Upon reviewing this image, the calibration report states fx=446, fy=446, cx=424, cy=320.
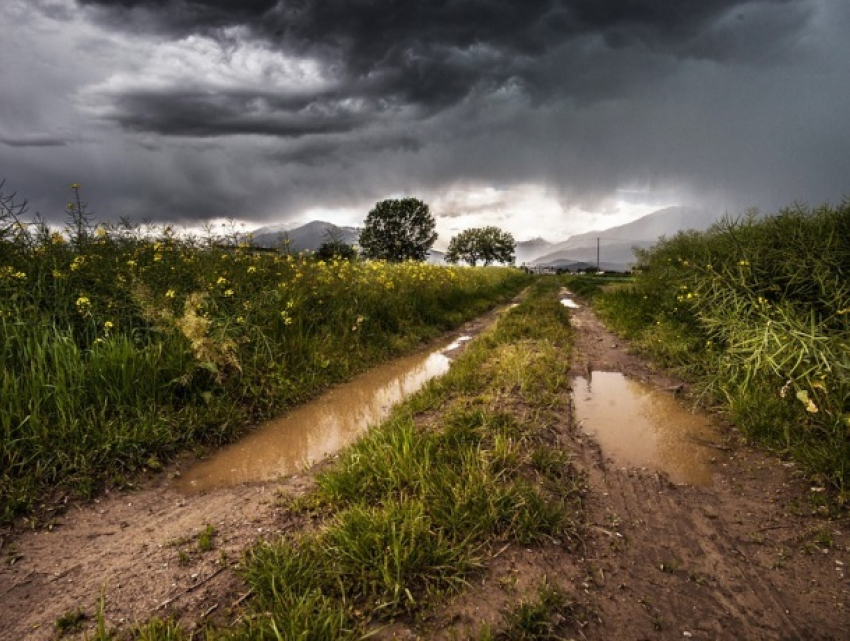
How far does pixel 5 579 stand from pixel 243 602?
1.76 metres

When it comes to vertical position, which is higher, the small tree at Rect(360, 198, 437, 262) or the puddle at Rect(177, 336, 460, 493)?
the small tree at Rect(360, 198, 437, 262)

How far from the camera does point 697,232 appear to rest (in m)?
14.7

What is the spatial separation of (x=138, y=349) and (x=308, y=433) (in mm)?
2339

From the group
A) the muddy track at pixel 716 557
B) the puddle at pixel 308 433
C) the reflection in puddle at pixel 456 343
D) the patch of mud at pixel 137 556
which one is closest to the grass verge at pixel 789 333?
the muddy track at pixel 716 557

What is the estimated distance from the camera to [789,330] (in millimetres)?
4406

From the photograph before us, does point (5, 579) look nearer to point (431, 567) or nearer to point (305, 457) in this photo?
point (305, 457)

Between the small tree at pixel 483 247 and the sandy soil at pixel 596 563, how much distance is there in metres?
95.3

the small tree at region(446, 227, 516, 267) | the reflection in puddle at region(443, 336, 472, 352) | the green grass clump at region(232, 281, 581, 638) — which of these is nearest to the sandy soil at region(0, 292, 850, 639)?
the green grass clump at region(232, 281, 581, 638)

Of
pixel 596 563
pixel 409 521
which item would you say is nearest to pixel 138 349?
pixel 409 521

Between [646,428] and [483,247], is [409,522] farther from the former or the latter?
[483,247]

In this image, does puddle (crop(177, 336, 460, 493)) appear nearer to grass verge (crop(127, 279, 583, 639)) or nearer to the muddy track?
grass verge (crop(127, 279, 583, 639))

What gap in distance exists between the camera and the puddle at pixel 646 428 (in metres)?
4.47

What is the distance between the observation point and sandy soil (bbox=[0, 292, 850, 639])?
2.47 metres

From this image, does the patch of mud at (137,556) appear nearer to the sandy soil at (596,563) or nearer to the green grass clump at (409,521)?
the sandy soil at (596,563)
